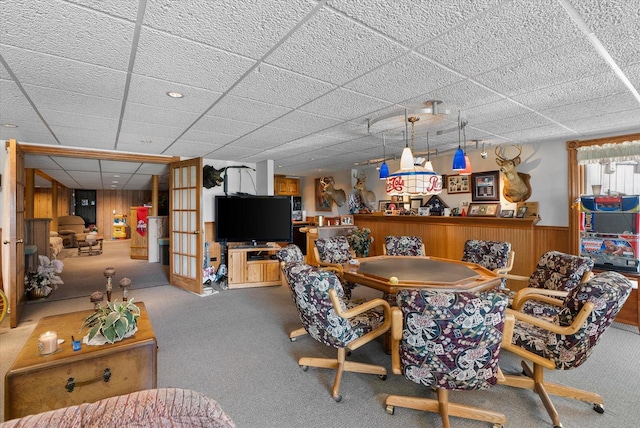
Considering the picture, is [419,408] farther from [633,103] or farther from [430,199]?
[430,199]

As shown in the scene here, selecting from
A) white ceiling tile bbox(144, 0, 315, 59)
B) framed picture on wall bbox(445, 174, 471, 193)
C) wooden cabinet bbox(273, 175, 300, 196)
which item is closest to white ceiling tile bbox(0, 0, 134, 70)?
white ceiling tile bbox(144, 0, 315, 59)

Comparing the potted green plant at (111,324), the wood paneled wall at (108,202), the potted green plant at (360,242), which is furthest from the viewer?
the wood paneled wall at (108,202)

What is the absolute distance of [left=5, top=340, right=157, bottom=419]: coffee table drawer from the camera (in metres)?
1.58

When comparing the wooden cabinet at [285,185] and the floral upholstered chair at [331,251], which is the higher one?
the wooden cabinet at [285,185]

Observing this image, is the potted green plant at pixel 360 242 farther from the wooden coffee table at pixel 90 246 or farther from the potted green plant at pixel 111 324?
the wooden coffee table at pixel 90 246

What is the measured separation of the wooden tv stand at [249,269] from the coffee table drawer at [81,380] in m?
3.11

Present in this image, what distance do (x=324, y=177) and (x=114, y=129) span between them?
5.35 meters

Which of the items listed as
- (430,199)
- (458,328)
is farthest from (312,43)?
(430,199)

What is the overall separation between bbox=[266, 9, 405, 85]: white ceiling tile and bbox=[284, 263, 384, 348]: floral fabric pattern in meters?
1.36

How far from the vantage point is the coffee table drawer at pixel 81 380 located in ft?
5.20

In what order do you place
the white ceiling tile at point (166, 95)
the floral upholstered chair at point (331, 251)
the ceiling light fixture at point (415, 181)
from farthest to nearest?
the floral upholstered chair at point (331, 251) → the ceiling light fixture at point (415, 181) → the white ceiling tile at point (166, 95)

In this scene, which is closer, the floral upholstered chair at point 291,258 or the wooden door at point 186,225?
the floral upholstered chair at point 291,258

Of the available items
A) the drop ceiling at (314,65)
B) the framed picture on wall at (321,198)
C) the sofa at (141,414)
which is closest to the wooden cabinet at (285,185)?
the framed picture on wall at (321,198)

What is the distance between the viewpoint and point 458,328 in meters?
1.59
